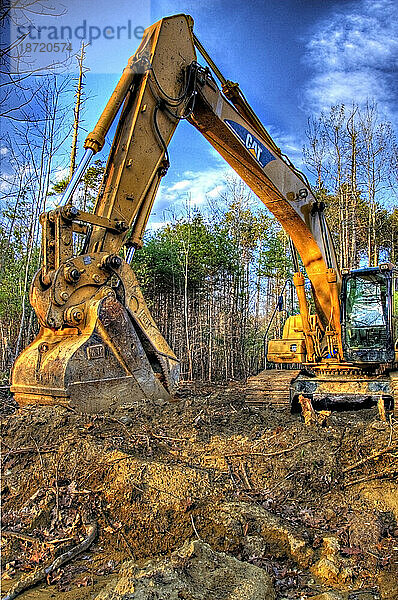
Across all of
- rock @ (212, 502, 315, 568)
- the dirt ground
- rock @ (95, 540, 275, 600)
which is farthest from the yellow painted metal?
rock @ (95, 540, 275, 600)

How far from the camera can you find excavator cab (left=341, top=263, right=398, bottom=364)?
7809 millimetres

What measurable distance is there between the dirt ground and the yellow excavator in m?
0.53

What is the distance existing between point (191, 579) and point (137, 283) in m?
4.07

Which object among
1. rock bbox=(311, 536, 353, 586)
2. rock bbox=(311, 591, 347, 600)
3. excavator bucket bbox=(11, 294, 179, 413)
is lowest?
rock bbox=(311, 591, 347, 600)

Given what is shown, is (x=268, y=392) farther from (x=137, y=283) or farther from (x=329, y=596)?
Result: (x=329, y=596)

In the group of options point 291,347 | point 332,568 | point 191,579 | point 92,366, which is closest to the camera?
point 191,579

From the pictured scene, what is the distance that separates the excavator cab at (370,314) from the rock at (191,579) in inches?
216

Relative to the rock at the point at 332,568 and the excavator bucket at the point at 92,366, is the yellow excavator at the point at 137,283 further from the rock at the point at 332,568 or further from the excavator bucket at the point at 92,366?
the rock at the point at 332,568

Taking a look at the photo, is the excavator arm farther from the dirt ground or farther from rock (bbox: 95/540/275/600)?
rock (bbox: 95/540/275/600)

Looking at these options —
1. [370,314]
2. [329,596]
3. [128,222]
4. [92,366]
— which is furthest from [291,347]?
[329,596]

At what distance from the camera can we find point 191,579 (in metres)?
2.67

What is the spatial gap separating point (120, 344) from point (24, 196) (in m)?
9.44

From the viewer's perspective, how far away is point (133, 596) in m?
2.45

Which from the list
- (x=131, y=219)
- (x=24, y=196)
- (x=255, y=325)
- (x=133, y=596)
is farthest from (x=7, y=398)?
(x=255, y=325)
